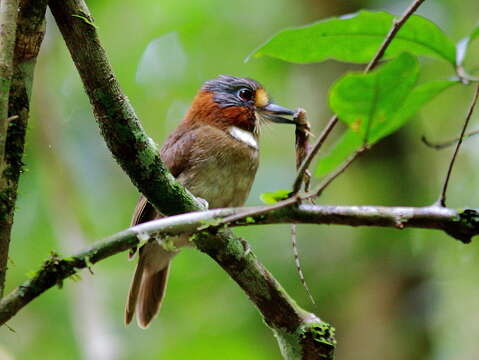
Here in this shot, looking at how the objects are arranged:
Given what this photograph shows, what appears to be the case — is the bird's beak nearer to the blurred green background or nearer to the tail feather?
the blurred green background

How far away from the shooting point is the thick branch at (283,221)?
1.30 meters

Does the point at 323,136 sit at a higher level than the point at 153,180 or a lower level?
lower

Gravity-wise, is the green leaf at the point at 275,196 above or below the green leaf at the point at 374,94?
below

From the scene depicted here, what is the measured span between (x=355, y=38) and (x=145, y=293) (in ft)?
6.78

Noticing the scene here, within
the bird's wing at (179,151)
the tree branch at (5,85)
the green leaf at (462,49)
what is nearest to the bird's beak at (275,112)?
the bird's wing at (179,151)

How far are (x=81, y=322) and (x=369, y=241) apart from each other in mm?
1659

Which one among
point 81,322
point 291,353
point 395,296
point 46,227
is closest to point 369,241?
point 395,296

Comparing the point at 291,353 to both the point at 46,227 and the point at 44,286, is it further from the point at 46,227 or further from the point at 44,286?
the point at 46,227

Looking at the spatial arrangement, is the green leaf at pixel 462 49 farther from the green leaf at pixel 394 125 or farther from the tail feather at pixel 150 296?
the tail feather at pixel 150 296

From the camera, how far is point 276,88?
5.69 meters

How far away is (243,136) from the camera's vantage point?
331 centimetres

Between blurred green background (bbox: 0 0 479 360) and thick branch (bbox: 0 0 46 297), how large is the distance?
1732mm

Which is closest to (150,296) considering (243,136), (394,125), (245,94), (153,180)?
(243,136)

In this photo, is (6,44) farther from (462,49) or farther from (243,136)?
(243,136)
